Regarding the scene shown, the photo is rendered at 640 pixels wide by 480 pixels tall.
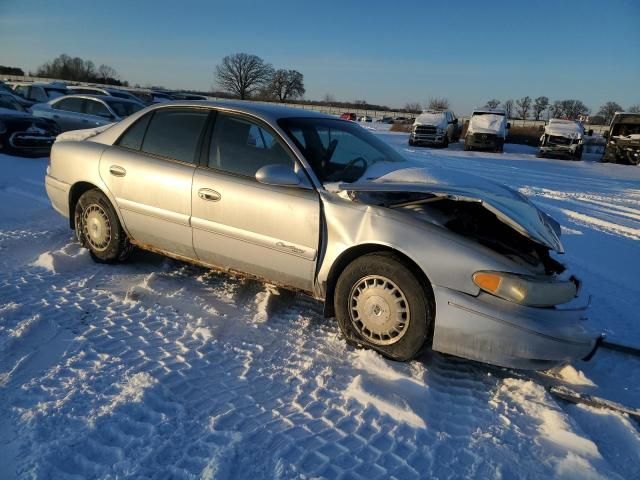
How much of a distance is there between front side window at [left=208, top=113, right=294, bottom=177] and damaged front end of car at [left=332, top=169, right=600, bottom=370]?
66 cm

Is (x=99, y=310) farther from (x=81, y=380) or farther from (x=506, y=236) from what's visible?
(x=506, y=236)

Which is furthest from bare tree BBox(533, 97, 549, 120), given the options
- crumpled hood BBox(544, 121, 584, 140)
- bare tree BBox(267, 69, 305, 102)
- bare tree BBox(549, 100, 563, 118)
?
crumpled hood BBox(544, 121, 584, 140)

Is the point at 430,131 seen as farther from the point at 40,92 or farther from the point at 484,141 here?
the point at 40,92

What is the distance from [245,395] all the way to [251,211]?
135cm

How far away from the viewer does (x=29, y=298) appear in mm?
3574

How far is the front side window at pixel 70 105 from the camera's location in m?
12.8

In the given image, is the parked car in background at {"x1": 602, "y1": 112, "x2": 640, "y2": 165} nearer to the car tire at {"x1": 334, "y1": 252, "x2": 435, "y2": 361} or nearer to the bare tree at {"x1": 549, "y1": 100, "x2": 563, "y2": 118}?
the car tire at {"x1": 334, "y1": 252, "x2": 435, "y2": 361}

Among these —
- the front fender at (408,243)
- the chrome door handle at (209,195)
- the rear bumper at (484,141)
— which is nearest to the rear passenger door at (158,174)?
the chrome door handle at (209,195)

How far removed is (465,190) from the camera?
9.96 feet

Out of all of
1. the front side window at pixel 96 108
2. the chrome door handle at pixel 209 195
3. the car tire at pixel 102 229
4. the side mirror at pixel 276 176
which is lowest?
the car tire at pixel 102 229

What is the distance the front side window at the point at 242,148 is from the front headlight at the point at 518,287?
1.53m

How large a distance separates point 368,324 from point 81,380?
1.70 meters

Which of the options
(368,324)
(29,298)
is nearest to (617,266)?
(368,324)

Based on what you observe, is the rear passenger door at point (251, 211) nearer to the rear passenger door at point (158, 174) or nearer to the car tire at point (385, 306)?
the rear passenger door at point (158, 174)
